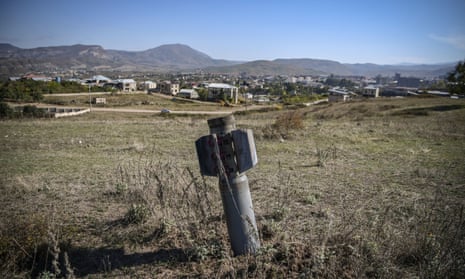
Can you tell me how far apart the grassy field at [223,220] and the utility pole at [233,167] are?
0.23 m

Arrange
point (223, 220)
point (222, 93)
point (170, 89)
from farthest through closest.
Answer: point (170, 89) → point (222, 93) → point (223, 220)

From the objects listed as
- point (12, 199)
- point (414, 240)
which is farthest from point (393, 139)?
point (12, 199)

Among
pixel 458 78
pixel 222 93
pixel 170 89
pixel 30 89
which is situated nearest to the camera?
pixel 458 78

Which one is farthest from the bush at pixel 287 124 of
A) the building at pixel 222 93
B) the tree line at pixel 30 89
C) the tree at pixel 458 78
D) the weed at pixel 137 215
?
the building at pixel 222 93

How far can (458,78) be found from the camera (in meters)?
30.9

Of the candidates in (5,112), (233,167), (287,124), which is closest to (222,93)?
(5,112)

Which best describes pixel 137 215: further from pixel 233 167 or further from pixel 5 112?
pixel 5 112

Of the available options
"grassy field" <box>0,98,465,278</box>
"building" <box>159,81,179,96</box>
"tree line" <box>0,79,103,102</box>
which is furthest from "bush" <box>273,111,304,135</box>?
"building" <box>159,81,179,96</box>

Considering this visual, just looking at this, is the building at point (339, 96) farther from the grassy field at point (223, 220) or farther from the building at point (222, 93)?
the grassy field at point (223, 220)

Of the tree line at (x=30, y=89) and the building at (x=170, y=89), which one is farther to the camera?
the building at (x=170, y=89)

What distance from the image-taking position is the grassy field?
3016mm

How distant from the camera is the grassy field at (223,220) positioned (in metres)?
3.02

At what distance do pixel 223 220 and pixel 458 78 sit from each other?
37417mm

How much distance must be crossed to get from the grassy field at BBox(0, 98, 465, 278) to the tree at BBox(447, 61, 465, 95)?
88.9 feet
